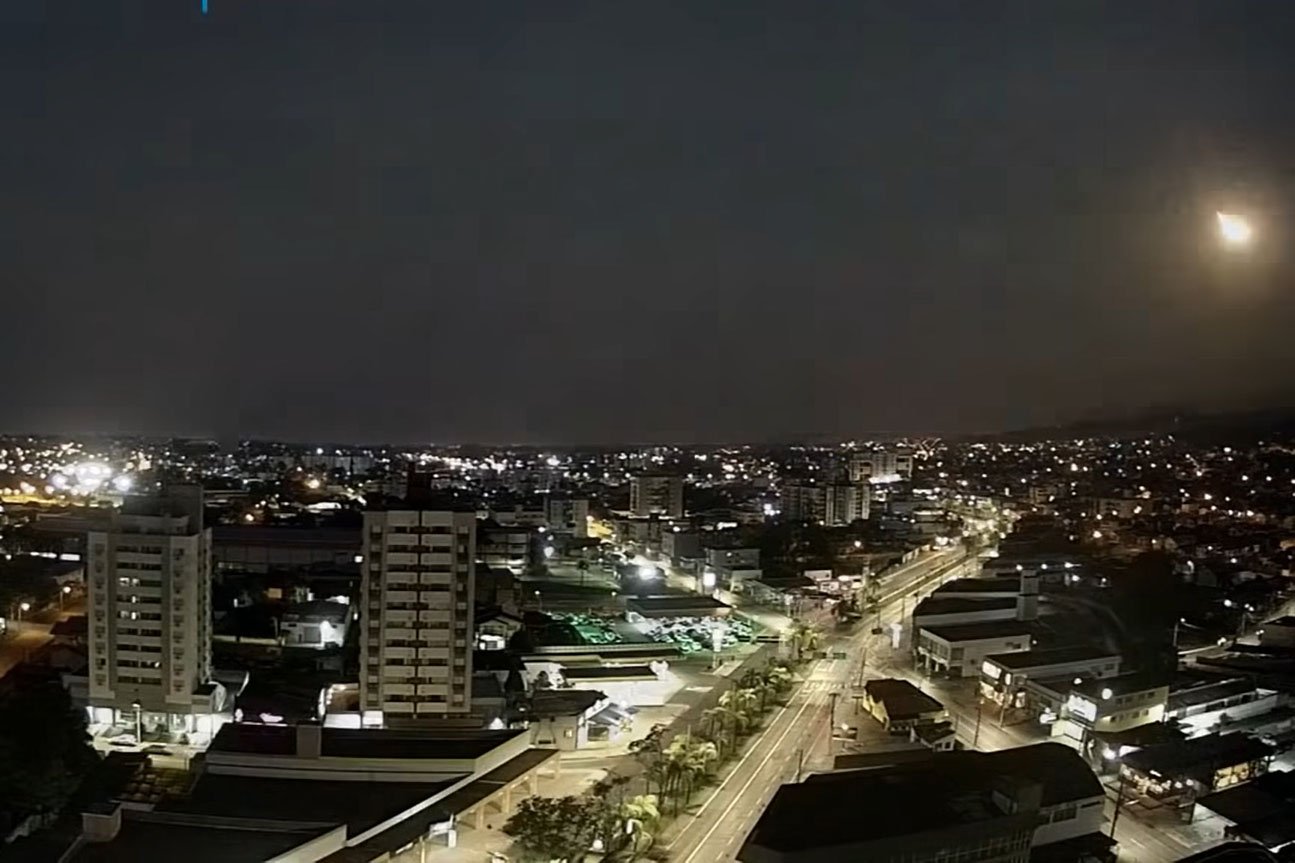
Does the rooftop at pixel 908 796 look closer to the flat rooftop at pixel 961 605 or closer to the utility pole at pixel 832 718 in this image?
the utility pole at pixel 832 718

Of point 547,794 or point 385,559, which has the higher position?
point 385,559

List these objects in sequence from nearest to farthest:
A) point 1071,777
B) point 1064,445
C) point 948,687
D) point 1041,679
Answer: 1. point 1071,777
2. point 1041,679
3. point 948,687
4. point 1064,445

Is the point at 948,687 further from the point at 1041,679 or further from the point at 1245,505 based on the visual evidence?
the point at 1245,505

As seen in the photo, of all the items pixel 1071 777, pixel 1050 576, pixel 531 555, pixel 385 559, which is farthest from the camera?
pixel 531 555

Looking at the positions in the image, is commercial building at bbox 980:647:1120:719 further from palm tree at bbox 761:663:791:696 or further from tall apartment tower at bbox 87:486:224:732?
tall apartment tower at bbox 87:486:224:732

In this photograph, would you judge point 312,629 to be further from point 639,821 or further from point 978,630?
point 978,630

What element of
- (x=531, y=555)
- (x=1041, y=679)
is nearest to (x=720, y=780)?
(x=1041, y=679)

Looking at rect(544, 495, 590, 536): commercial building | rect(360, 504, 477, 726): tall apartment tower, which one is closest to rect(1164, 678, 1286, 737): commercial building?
rect(360, 504, 477, 726): tall apartment tower
